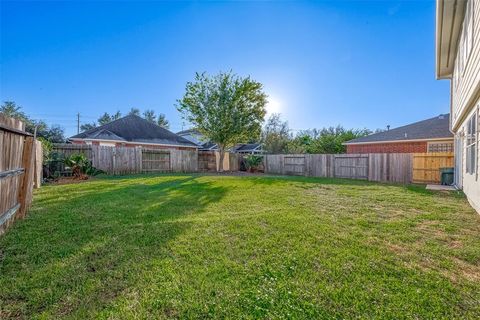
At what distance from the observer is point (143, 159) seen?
15.4 m

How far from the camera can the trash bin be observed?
9.90 metres

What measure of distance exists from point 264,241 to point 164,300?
5.25 feet

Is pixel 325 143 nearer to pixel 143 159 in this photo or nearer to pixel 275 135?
pixel 275 135

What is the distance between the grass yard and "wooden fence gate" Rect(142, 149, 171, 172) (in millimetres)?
10785

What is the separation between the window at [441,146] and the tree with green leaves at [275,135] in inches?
568

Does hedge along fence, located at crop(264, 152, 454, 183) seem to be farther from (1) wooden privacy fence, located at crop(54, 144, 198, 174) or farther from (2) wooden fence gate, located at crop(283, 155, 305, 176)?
(1) wooden privacy fence, located at crop(54, 144, 198, 174)

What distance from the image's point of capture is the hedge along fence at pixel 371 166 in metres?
11.1

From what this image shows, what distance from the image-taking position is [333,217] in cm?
461

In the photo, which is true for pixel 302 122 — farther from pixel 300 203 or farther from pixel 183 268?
pixel 183 268

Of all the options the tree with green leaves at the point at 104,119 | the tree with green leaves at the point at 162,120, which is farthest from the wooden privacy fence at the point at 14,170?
the tree with green leaves at the point at 162,120

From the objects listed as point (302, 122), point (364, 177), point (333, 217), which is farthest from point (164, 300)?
point (302, 122)

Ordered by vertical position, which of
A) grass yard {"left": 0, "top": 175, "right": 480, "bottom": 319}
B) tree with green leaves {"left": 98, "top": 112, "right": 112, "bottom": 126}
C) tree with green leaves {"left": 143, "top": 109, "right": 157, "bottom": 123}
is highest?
tree with green leaves {"left": 143, "top": 109, "right": 157, "bottom": 123}

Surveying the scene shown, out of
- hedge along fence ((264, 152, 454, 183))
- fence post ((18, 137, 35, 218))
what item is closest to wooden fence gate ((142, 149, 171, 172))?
hedge along fence ((264, 152, 454, 183))

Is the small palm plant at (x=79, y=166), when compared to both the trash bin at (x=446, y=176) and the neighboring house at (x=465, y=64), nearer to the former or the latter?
the neighboring house at (x=465, y=64)
